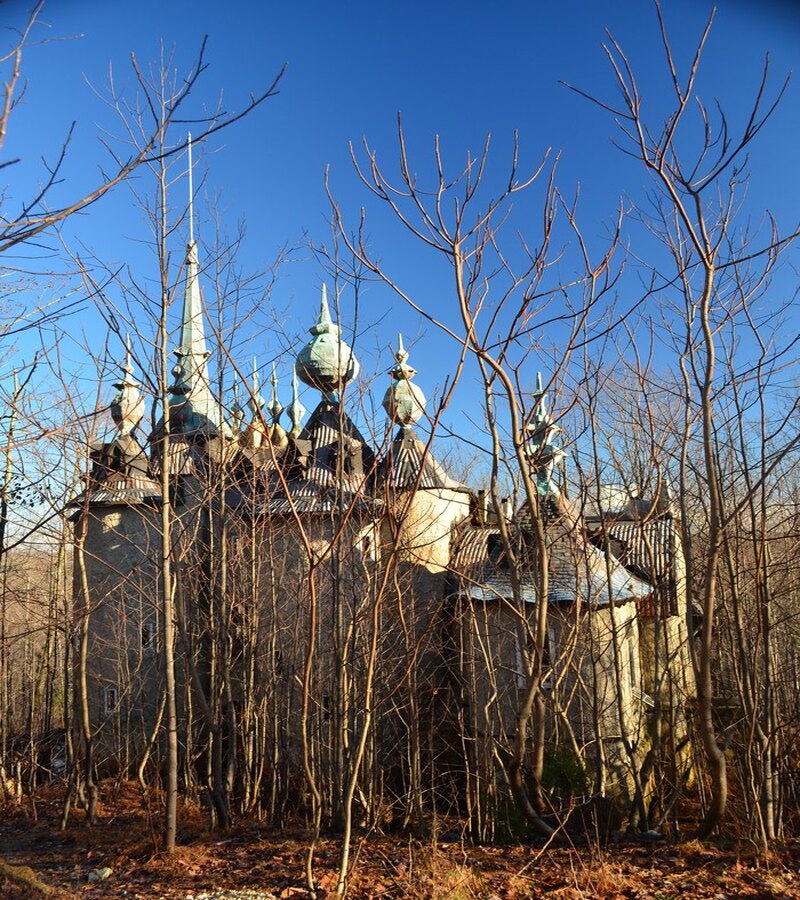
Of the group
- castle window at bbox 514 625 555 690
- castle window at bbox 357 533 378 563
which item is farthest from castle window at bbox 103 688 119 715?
castle window at bbox 357 533 378 563

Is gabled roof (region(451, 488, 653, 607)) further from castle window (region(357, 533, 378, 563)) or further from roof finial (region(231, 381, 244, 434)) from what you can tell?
roof finial (region(231, 381, 244, 434))

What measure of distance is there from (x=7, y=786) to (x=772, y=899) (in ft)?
43.3

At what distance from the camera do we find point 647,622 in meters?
17.2

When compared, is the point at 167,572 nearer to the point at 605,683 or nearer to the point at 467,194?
the point at 467,194

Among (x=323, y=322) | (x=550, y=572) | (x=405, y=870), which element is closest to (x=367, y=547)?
(x=405, y=870)

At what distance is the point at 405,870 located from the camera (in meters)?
7.24

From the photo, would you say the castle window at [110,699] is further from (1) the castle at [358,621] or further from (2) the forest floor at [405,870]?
(2) the forest floor at [405,870]

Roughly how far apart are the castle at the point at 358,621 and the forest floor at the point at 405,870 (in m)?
0.86

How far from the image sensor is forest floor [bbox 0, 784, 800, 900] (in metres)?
6.64

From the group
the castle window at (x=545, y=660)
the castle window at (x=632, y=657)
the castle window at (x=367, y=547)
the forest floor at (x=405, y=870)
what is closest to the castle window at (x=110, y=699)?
the forest floor at (x=405, y=870)

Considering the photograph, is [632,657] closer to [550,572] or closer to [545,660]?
[550,572]

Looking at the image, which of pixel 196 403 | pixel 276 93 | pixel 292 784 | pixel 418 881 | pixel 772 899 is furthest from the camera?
pixel 196 403

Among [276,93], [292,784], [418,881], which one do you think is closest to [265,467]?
[292,784]

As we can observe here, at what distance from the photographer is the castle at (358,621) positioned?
327 inches
